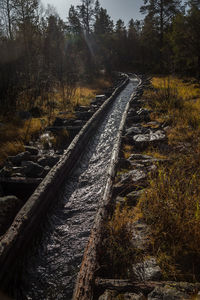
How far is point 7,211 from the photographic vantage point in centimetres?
289

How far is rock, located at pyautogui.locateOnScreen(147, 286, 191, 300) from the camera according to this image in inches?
63.8

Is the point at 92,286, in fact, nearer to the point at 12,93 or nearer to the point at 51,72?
the point at 12,93

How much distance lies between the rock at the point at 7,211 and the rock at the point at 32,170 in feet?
3.20

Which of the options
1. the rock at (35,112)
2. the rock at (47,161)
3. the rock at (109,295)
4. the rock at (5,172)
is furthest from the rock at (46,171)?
the rock at (35,112)

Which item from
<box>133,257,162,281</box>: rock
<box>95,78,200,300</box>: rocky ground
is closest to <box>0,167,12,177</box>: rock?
<box>95,78,200,300</box>: rocky ground

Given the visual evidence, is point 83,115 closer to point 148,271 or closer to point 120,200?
point 120,200

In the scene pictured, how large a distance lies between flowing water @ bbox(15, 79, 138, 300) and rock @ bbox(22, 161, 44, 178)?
0.56 metres

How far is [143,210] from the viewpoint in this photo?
8.89 ft

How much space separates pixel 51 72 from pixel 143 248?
10.6m

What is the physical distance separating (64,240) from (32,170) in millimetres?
1773

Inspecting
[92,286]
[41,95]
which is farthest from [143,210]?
[41,95]

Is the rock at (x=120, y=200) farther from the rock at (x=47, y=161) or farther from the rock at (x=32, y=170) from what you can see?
the rock at (x=47, y=161)

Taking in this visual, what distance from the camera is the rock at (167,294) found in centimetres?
162

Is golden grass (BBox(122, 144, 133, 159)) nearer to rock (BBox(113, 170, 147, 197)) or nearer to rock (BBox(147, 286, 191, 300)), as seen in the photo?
rock (BBox(113, 170, 147, 197))
